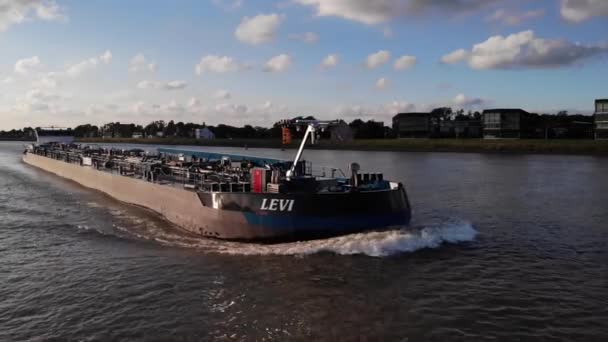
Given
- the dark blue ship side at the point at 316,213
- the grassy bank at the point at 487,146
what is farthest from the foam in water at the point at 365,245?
the grassy bank at the point at 487,146

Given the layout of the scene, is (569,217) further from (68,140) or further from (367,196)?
(68,140)

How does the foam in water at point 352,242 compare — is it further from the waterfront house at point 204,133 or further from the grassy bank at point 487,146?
the waterfront house at point 204,133

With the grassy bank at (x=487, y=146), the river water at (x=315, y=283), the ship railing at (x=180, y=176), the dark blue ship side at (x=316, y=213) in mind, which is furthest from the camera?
the grassy bank at (x=487, y=146)

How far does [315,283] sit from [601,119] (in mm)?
95211

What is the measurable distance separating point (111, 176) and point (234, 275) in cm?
2227

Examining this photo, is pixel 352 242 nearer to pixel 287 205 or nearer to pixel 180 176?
pixel 287 205

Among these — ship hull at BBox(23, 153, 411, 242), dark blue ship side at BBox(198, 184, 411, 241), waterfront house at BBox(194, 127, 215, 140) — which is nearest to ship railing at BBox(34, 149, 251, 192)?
ship hull at BBox(23, 153, 411, 242)

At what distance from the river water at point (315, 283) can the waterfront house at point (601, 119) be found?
7816 cm

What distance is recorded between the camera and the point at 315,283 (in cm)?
1373

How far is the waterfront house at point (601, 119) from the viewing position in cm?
9025

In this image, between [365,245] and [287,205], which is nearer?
[365,245]

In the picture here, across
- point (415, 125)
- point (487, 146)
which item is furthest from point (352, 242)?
point (415, 125)

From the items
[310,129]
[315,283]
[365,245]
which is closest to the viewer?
[315,283]

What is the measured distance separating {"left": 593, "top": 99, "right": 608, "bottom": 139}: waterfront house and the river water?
78.2 metres
